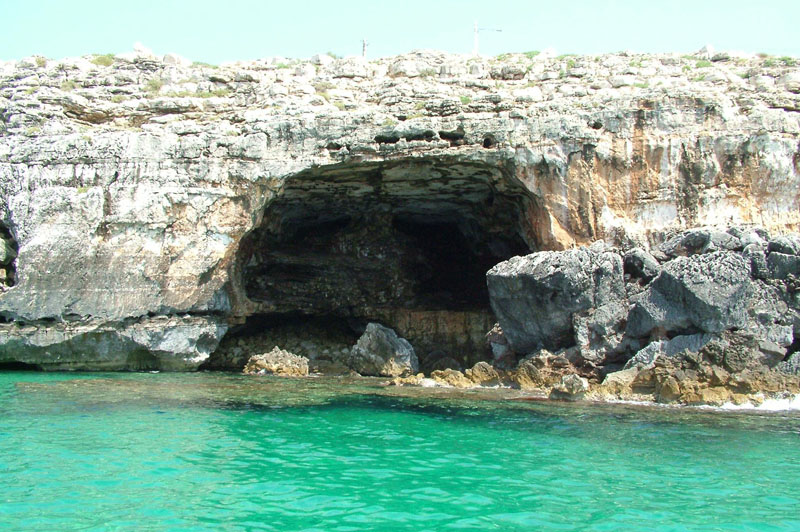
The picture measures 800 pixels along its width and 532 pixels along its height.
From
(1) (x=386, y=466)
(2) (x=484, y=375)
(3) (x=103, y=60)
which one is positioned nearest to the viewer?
(1) (x=386, y=466)

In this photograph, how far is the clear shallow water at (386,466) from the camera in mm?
7270

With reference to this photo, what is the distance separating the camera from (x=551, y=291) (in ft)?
57.9

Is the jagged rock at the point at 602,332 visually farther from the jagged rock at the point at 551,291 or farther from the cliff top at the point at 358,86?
the cliff top at the point at 358,86

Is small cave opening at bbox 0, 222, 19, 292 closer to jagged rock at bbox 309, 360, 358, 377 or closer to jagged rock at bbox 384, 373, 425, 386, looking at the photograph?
jagged rock at bbox 309, 360, 358, 377

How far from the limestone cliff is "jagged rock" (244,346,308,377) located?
1.52 meters

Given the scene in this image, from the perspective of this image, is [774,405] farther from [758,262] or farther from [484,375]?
[484,375]

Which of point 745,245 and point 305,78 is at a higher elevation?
point 305,78

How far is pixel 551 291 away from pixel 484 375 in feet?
10.1

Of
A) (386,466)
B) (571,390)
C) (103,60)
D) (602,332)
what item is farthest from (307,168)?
(386,466)

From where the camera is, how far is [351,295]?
1005 inches

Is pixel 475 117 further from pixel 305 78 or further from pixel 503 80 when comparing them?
pixel 305 78

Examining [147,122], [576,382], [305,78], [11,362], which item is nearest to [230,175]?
[147,122]

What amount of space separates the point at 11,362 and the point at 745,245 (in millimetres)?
21343

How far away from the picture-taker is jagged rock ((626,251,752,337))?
50.6 feet
